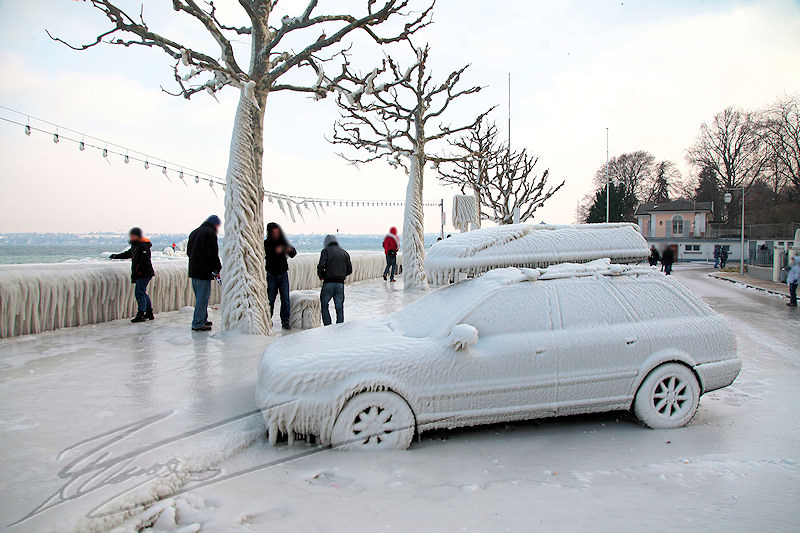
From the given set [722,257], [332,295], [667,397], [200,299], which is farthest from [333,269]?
[722,257]

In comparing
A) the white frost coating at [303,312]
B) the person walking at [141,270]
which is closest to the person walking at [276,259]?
the white frost coating at [303,312]

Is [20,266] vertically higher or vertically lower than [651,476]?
higher

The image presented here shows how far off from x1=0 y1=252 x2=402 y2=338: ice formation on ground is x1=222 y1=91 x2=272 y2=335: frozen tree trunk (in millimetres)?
2701

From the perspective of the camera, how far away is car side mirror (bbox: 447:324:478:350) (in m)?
3.95

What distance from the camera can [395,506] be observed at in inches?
119

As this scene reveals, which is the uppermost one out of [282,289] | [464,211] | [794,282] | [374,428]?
[464,211]

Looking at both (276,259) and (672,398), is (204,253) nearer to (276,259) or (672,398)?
(276,259)

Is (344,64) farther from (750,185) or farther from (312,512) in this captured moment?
(750,185)

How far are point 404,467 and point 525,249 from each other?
2.36 m

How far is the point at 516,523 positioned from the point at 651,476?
1.21 metres

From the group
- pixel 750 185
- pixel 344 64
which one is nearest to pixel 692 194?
pixel 750 185

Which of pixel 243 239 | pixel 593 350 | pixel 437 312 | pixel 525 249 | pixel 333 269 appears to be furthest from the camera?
pixel 333 269

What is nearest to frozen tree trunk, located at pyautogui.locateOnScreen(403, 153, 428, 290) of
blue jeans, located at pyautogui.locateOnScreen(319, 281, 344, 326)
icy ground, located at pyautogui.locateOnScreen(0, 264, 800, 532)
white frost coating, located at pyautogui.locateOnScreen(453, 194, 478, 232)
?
white frost coating, located at pyautogui.locateOnScreen(453, 194, 478, 232)

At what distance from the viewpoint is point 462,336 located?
13.0ft
